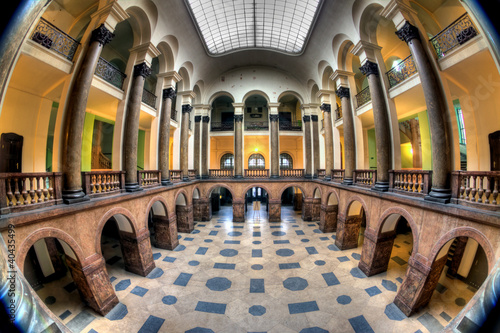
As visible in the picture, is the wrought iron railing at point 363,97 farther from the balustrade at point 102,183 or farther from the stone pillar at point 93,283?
the stone pillar at point 93,283

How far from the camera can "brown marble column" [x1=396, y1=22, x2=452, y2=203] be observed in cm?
506

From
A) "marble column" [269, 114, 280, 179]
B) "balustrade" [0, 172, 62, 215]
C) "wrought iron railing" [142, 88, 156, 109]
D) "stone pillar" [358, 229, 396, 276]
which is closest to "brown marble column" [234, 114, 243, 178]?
"marble column" [269, 114, 280, 179]

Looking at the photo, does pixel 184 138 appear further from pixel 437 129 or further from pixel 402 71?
pixel 437 129

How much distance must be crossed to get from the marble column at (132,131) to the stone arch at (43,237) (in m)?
2.76

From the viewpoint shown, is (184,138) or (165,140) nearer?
(165,140)

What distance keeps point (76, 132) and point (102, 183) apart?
72.1 inches

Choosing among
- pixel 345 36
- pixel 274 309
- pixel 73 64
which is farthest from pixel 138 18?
pixel 274 309

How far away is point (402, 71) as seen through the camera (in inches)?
287

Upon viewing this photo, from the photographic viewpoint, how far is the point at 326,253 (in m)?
9.02

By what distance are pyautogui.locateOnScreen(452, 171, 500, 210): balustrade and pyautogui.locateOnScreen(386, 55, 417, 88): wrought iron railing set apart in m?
→ 4.38

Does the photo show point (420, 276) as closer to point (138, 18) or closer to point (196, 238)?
point (196, 238)

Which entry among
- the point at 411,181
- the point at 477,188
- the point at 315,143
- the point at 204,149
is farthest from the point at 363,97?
the point at 204,149

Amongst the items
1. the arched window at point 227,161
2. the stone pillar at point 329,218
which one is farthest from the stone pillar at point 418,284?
the arched window at point 227,161

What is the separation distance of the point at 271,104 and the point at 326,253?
12296 millimetres
